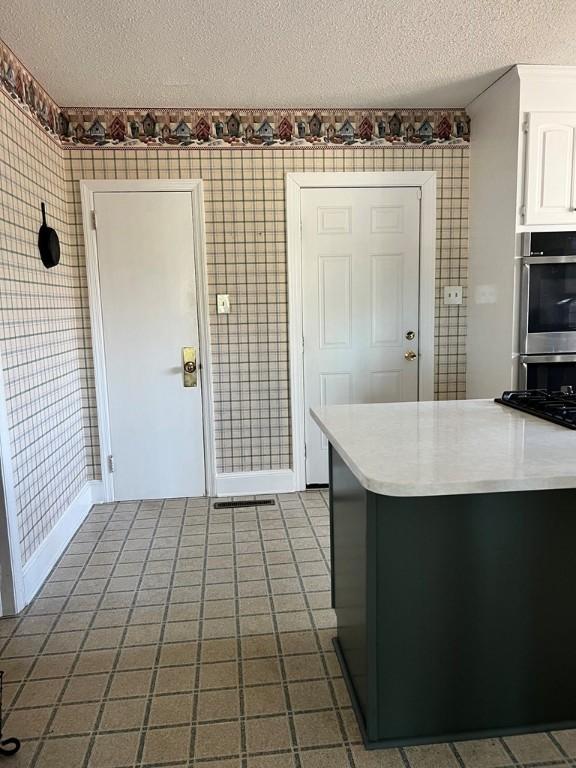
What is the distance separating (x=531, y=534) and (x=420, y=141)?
9.63 ft

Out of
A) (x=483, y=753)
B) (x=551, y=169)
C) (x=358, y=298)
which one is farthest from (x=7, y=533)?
(x=551, y=169)

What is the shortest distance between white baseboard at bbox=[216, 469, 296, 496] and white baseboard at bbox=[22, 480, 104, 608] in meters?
0.83

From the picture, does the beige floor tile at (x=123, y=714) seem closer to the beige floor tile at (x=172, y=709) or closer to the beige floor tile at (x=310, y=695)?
the beige floor tile at (x=172, y=709)

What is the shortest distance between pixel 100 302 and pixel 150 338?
1.29 ft

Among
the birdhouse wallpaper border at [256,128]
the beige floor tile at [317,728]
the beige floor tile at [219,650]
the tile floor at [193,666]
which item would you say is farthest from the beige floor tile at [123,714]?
the birdhouse wallpaper border at [256,128]

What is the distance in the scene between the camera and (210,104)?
3377 millimetres

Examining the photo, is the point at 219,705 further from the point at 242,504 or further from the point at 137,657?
the point at 242,504

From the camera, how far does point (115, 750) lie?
5.41 feet

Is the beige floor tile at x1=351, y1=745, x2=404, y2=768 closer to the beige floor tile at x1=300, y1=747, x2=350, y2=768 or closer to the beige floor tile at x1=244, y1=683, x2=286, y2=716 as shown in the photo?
the beige floor tile at x1=300, y1=747, x2=350, y2=768

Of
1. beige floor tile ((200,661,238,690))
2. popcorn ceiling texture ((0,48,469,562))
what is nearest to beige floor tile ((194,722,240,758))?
beige floor tile ((200,661,238,690))

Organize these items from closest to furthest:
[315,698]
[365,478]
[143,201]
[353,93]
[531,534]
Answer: [365,478] < [531,534] < [315,698] < [353,93] < [143,201]

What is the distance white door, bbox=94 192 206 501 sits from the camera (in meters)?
3.55

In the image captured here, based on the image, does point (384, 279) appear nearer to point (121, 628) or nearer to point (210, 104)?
point (210, 104)

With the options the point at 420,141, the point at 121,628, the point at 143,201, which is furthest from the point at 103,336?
the point at 420,141
